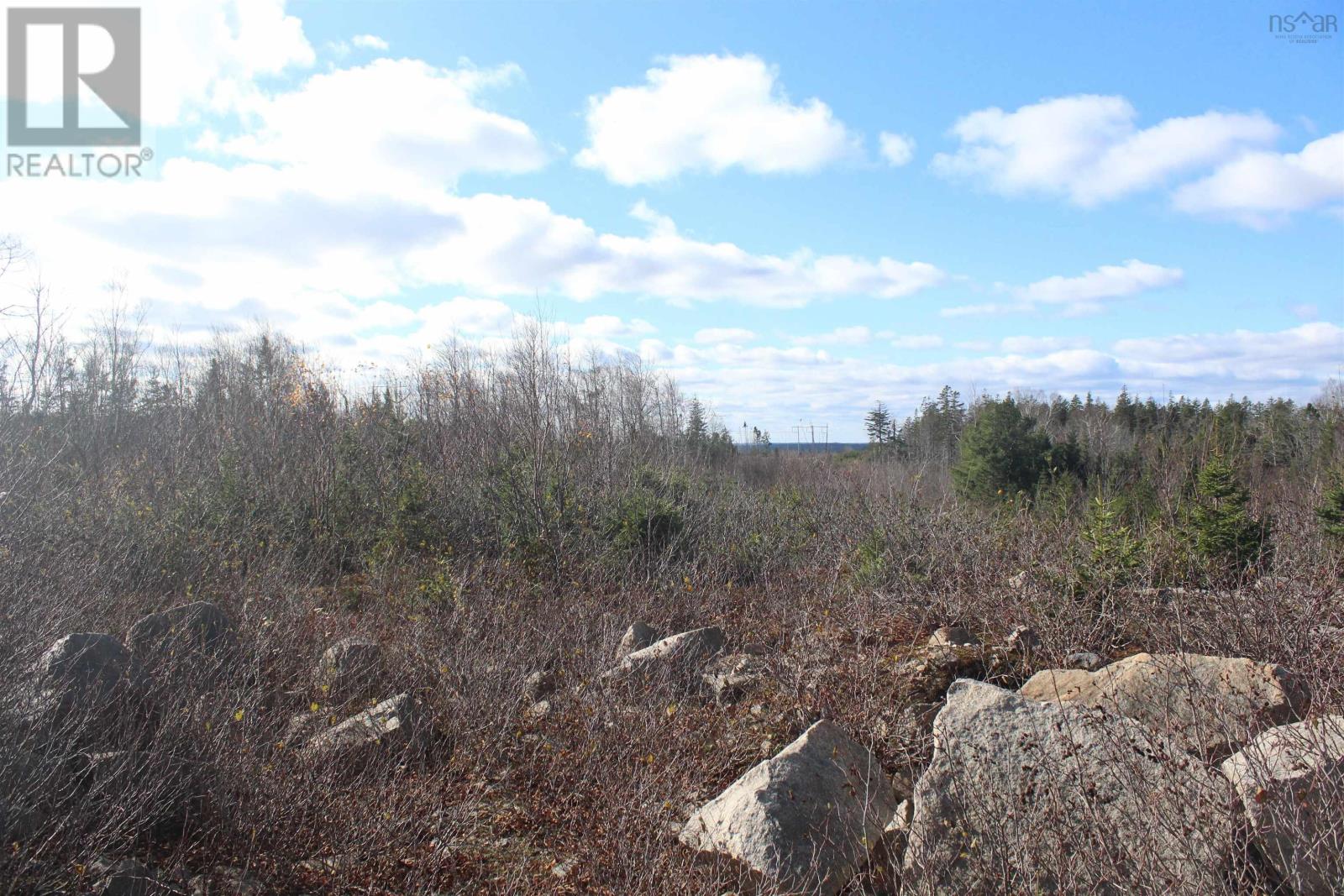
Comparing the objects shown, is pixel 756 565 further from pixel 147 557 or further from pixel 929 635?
pixel 147 557

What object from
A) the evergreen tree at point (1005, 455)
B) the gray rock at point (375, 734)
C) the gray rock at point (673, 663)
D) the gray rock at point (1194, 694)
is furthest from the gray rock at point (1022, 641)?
the evergreen tree at point (1005, 455)

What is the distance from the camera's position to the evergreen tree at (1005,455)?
62.7 ft

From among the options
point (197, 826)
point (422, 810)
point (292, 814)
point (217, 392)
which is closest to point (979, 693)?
point (422, 810)

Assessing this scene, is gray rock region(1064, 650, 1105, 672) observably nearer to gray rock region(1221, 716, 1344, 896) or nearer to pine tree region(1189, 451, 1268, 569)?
pine tree region(1189, 451, 1268, 569)

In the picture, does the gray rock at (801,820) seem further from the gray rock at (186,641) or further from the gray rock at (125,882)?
the gray rock at (186,641)

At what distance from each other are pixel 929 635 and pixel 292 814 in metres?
4.74

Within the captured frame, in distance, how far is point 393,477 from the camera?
13.4m

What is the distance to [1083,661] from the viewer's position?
5789 mm

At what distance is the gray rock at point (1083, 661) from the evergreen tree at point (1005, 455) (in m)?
13.4

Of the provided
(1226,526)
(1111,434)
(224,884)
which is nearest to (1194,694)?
(1226,526)

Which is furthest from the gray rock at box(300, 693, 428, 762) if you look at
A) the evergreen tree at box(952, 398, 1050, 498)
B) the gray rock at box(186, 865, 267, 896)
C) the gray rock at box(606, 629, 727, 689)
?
the evergreen tree at box(952, 398, 1050, 498)

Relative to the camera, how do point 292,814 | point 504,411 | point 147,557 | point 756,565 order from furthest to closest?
point 504,411, point 756,565, point 147,557, point 292,814

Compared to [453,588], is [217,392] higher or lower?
higher

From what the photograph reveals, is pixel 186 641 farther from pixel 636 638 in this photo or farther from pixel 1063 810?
pixel 1063 810
